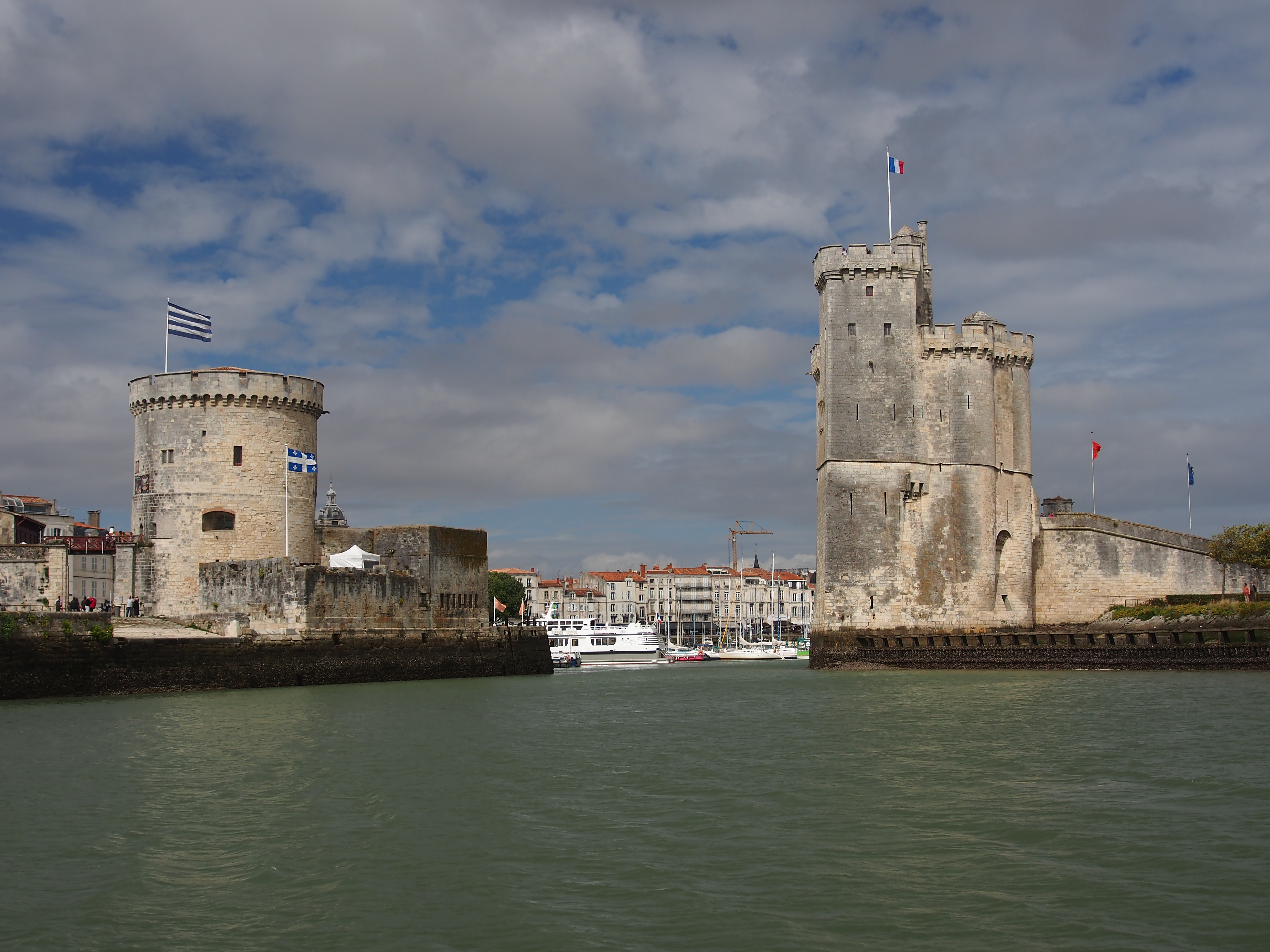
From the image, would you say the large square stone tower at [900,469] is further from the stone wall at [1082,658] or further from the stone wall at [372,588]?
the stone wall at [372,588]

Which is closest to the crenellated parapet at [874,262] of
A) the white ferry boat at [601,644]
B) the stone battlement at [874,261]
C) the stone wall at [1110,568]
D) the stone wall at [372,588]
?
the stone battlement at [874,261]

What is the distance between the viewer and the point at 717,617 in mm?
114812

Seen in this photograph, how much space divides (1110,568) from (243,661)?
1144 inches

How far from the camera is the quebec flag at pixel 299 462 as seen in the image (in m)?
36.0

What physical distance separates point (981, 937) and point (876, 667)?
31.5 metres

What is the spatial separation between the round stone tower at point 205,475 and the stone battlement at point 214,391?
0.03 meters

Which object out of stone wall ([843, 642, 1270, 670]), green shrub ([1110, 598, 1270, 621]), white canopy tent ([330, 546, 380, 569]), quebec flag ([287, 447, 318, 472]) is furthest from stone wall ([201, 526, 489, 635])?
green shrub ([1110, 598, 1270, 621])

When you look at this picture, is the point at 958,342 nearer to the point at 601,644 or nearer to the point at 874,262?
the point at 874,262

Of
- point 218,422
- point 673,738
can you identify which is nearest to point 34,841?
point 673,738

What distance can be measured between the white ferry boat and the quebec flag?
2995 centimetres

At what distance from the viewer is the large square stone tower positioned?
132ft

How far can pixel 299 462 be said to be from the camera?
36.4 m

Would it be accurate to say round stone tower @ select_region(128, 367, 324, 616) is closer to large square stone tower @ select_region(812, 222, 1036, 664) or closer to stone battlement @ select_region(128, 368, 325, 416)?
stone battlement @ select_region(128, 368, 325, 416)

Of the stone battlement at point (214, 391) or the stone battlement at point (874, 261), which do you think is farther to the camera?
the stone battlement at point (874, 261)
